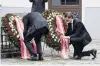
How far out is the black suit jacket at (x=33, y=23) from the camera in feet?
39.5

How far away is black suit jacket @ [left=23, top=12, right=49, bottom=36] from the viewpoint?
12039 mm

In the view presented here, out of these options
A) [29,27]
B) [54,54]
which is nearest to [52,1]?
[54,54]

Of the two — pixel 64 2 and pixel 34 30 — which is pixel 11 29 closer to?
pixel 34 30

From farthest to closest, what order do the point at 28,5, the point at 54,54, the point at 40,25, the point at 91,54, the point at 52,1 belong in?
the point at 52,1, the point at 28,5, the point at 54,54, the point at 91,54, the point at 40,25

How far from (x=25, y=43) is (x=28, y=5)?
5027 millimetres

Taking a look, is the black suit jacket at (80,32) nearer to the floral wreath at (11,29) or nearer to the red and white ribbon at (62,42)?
the red and white ribbon at (62,42)

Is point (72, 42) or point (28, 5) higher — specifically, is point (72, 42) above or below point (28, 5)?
below

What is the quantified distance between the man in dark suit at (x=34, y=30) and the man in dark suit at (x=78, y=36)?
87 cm

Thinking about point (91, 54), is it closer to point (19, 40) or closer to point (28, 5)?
point (19, 40)

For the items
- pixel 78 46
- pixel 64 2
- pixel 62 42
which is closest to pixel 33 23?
pixel 62 42

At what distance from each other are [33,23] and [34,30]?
0.22 metres

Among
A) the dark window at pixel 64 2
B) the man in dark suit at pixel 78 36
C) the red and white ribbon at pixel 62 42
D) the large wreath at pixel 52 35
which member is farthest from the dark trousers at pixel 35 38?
the dark window at pixel 64 2

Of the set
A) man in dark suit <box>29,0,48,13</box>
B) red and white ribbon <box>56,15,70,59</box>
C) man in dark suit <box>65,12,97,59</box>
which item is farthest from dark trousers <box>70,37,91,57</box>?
man in dark suit <box>29,0,48,13</box>

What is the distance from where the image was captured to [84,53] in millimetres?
12672
